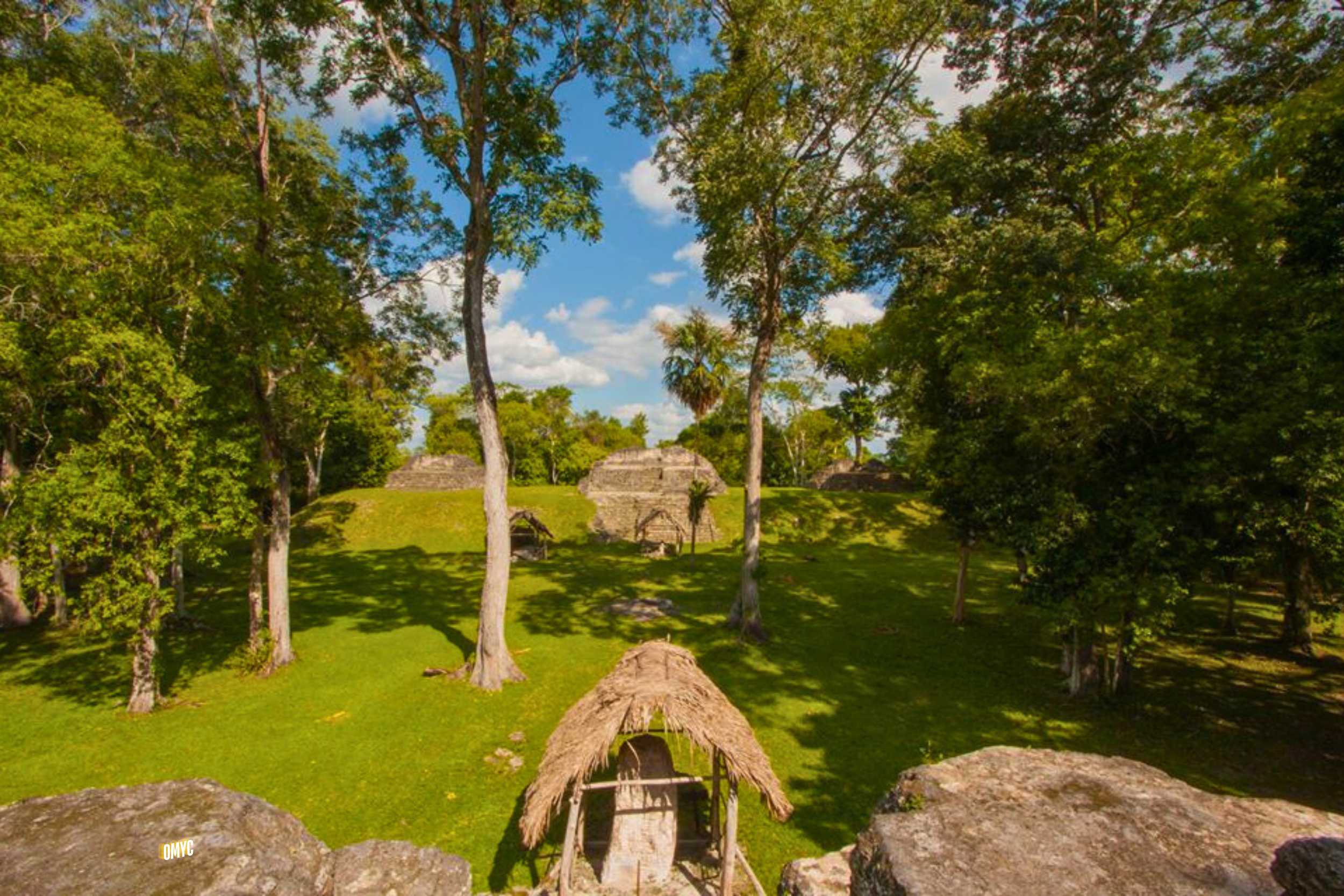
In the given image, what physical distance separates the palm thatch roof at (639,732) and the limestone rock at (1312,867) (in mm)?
4533

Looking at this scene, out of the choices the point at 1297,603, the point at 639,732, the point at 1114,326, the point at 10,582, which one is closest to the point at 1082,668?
the point at 1297,603

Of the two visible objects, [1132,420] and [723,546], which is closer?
[1132,420]

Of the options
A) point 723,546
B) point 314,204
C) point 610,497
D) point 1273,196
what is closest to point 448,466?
point 610,497

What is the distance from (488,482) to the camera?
12820mm

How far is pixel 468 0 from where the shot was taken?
12133mm

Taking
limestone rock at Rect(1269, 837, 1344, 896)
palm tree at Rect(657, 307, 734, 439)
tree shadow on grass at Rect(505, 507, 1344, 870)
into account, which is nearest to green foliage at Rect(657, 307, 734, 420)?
palm tree at Rect(657, 307, 734, 439)

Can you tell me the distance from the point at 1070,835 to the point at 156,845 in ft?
22.7

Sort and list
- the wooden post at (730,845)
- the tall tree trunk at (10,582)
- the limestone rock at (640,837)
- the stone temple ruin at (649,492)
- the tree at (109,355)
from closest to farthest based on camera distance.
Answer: the wooden post at (730,845) < the limestone rock at (640,837) < the tree at (109,355) < the tall tree trunk at (10,582) < the stone temple ruin at (649,492)

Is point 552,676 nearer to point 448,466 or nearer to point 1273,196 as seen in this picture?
point 1273,196

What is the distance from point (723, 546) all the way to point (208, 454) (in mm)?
23675

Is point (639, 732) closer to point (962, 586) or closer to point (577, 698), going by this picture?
point (577, 698)

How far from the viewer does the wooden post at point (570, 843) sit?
6281 millimetres

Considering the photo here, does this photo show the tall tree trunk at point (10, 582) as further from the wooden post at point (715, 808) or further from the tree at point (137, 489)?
the wooden post at point (715, 808)

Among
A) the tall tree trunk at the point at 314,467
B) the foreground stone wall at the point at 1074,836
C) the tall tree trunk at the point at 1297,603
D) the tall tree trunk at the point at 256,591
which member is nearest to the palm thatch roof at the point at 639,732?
the foreground stone wall at the point at 1074,836
